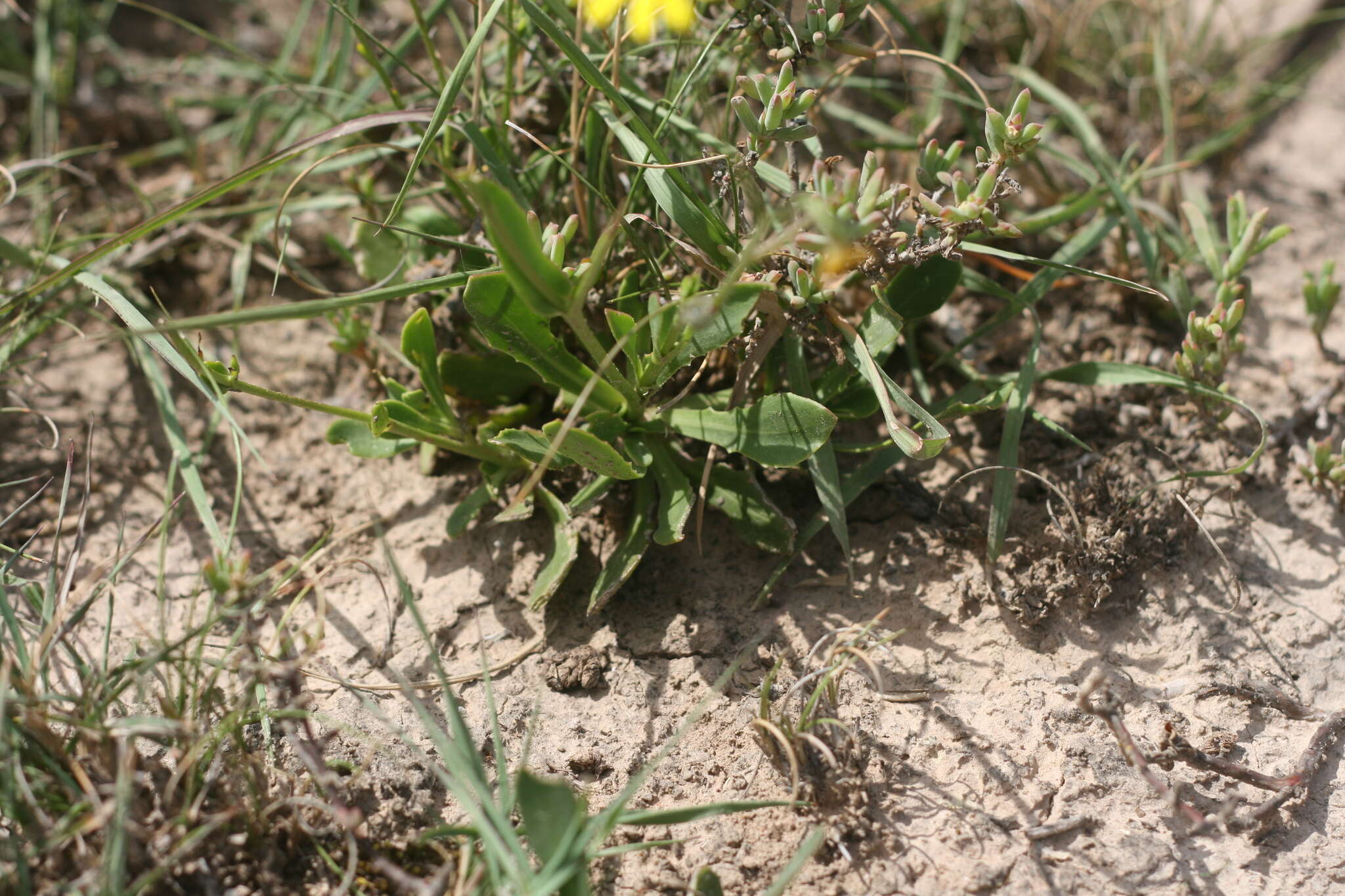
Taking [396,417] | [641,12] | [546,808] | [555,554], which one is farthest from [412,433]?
[641,12]

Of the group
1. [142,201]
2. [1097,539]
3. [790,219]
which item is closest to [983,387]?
[1097,539]

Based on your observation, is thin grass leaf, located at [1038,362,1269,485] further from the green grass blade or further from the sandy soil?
the green grass blade

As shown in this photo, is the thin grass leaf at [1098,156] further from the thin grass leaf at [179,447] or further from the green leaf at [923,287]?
the thin grass leaf at [179,447]

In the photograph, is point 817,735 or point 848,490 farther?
point 848,490

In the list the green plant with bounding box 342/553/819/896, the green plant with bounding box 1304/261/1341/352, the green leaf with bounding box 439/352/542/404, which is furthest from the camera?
the green plant with bounding box 1304/261/1341/352

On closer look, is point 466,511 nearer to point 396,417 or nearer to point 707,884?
point 396,417

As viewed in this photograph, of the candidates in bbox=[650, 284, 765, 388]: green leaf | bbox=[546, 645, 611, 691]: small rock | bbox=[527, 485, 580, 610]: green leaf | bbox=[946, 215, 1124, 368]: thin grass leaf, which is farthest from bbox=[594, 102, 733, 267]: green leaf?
bbox=[546, 645, 611, 691]: small rock
